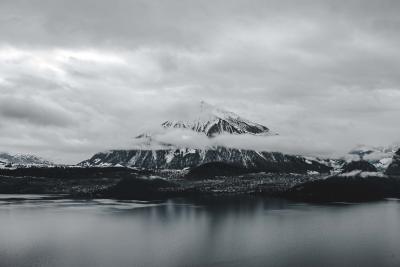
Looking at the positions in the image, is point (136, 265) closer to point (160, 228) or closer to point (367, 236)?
point (160, 228)

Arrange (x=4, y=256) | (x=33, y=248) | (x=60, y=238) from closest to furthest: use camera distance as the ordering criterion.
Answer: (x=4, y=256) → (x=33, y=248) → (x=60, y=238)

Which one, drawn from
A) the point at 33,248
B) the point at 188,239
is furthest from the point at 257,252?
the point at 33,248

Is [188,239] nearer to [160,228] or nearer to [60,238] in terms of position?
[160,228]

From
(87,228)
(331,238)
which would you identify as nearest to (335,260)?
(331,238)

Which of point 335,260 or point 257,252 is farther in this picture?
point 257,252

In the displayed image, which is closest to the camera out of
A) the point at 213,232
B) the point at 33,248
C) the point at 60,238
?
the point at 33,248

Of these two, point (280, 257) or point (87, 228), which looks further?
point (87, 228)

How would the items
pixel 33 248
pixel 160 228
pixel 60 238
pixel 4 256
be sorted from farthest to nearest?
pixel 160 228 < pixel 60 238 < pixel 33 248 < pixel 4 256

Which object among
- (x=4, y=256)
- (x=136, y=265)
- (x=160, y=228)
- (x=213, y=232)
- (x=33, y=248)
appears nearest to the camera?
(x=136, y=265)

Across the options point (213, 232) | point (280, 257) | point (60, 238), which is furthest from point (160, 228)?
point (280, 257)
